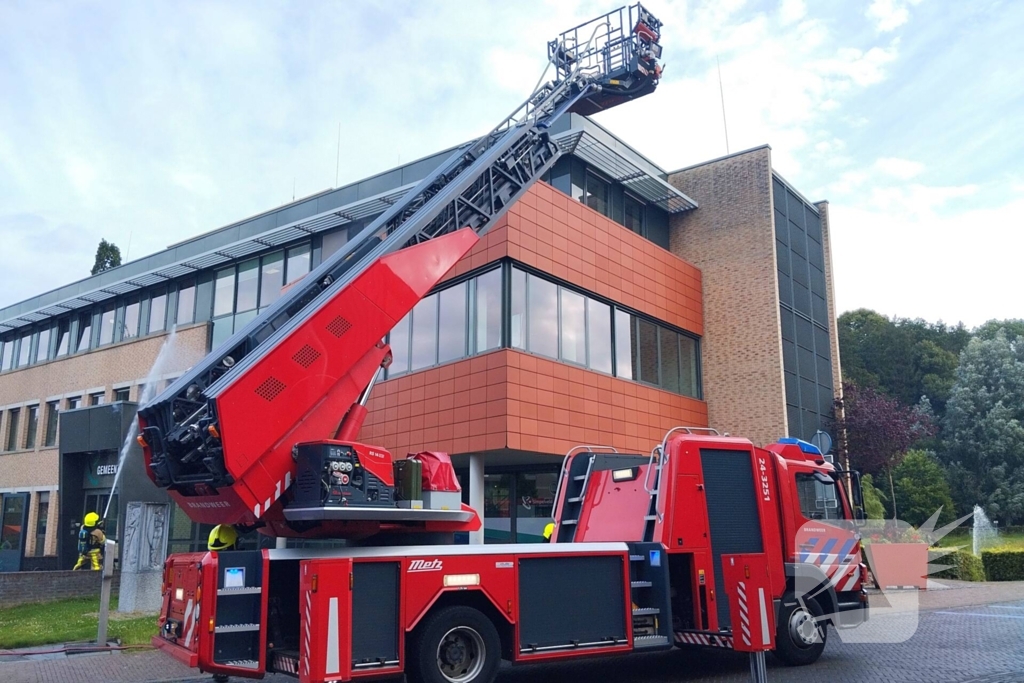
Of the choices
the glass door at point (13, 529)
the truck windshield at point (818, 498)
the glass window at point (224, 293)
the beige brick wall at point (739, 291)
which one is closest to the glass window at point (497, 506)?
the beige brick wall at point (739, 291)

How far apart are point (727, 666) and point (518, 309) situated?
9.21m

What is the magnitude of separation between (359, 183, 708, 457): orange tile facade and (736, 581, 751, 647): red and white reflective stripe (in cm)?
848

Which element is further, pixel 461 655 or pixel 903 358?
pixel 903 358

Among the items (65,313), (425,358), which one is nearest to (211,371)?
(425,358)

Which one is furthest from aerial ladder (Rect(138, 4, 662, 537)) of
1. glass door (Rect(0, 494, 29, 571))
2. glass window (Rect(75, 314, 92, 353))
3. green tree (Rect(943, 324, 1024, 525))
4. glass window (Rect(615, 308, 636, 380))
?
green tree (Rect(943, 324, 1024, 525))

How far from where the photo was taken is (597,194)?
21.6 metres

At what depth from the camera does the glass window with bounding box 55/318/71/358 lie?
3064 cm

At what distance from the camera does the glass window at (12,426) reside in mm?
31812

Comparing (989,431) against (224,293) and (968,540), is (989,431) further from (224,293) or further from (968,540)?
(224,293)

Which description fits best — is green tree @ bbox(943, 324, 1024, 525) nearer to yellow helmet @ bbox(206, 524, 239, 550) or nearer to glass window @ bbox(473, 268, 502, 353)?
glass window @ bbox(473, 268, 502, 353)

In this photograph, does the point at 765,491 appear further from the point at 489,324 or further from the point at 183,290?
the point at 183,290

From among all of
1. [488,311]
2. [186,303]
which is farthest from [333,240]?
[186,303]

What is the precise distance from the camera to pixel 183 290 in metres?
26.7

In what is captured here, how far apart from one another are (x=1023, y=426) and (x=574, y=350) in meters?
33.4
